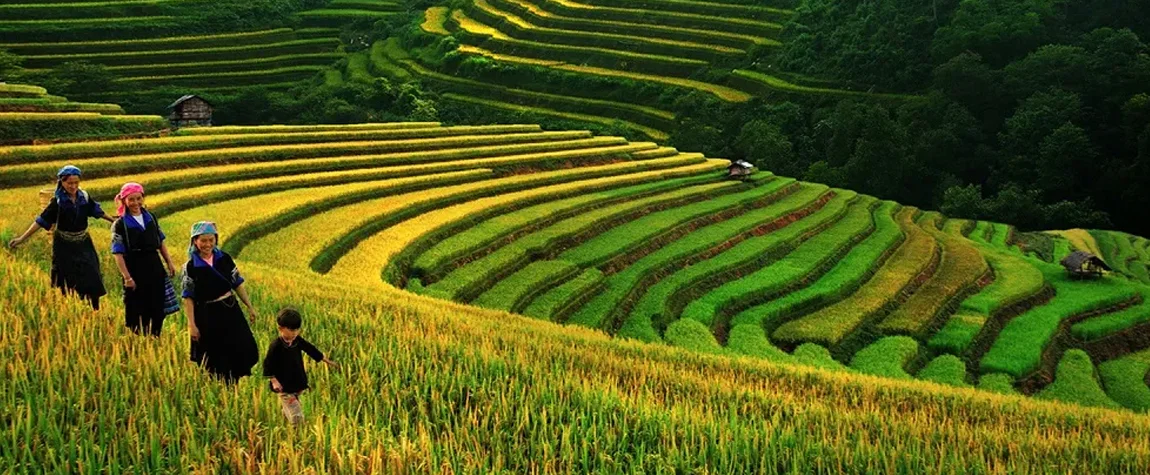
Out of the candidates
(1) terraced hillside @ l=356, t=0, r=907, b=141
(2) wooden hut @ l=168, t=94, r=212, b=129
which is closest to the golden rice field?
(2) wooden hut @ l=168, t=94, r=212, b=129

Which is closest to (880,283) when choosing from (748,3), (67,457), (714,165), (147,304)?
(714,165)

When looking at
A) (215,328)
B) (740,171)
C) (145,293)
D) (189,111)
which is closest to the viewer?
(215,328)

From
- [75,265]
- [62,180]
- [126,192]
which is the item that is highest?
[126,192]

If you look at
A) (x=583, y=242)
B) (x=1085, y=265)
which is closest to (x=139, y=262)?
(x=583, y=242)

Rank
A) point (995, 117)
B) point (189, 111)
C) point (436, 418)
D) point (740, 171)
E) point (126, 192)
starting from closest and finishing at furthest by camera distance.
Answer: point (436, 418), point (126, 192), point (740, 171), point (189, 111), point (995, 117)

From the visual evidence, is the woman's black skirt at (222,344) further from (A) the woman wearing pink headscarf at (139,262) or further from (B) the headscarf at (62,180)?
(B) the headscarf at (62,180)

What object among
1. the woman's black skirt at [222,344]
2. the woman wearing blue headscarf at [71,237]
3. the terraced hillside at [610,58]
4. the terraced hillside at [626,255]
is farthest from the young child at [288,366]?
the terraced hillside at [610,58]

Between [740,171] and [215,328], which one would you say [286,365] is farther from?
[740,171]
